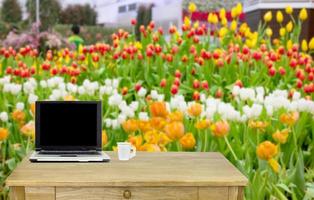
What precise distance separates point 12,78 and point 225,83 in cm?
123

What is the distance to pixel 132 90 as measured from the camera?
3.61 meters

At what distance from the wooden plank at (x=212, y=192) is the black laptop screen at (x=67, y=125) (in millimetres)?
342

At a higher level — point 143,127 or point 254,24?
point 254,24

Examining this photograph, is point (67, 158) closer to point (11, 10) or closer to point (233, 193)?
point (233, 193)

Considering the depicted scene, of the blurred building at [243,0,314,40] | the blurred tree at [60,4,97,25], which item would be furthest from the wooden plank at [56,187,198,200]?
the blurred tree at [60,4,97,25]

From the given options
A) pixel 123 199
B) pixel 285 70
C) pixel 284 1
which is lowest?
pixel 123 199

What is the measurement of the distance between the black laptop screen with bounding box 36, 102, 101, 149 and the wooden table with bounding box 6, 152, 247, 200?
0.11 metres

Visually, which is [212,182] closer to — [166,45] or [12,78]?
[12,78]

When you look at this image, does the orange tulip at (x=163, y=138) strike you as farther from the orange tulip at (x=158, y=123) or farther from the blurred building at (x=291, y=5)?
the blurred building at (x=291, y=5)

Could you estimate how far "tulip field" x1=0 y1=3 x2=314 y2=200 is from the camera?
2.11 m

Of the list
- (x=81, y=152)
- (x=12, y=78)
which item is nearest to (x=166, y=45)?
(x=12, y=78)

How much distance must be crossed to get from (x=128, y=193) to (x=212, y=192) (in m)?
0.21

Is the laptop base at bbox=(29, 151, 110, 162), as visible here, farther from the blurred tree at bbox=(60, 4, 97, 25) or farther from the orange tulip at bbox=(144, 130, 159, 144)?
the blurred tree at bbox=(60, 4, 97, 25)

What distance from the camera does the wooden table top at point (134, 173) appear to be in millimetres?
1572
